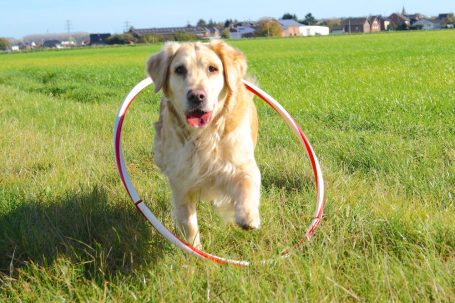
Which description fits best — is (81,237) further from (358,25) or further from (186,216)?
(358,25)

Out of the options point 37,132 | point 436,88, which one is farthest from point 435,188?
point 436,88

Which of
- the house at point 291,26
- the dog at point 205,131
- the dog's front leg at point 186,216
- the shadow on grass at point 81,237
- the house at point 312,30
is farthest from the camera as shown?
the house at point 312,30

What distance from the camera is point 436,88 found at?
11406 millimetres

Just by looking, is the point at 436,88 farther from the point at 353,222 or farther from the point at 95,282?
the point at 95,282

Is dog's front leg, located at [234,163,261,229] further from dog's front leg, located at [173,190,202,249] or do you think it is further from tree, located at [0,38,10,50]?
tree, located at [0,38,10,50]

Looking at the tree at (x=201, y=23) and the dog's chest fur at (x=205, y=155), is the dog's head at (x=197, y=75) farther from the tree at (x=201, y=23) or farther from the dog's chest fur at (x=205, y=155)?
the tree at (x=201, y=23)

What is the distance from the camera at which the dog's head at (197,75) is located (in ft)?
12.4

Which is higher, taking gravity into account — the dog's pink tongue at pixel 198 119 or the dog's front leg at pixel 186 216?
the dog's pink tongue at pixel 198 119

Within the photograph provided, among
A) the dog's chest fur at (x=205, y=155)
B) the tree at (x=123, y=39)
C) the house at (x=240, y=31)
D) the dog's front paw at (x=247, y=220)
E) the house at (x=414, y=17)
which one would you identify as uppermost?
the house at (x=414, y=17)

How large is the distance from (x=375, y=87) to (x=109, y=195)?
29.7 ft

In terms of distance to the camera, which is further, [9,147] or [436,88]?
[436,88]

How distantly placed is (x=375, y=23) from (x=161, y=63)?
154916mm

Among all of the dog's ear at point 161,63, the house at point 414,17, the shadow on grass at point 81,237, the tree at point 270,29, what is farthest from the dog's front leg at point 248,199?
the house at point 414,17

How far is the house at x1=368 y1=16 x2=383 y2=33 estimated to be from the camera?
14775 cm
